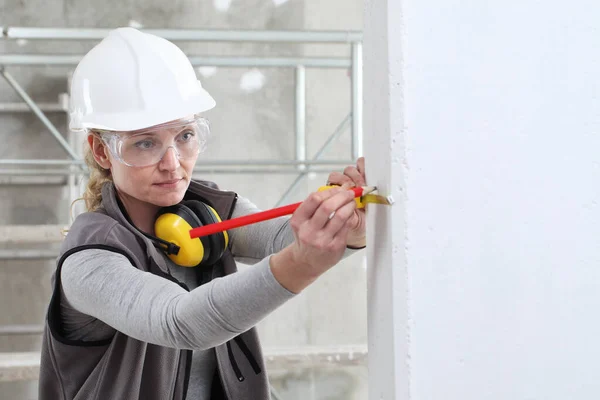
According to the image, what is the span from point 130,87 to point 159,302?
19.3 inches

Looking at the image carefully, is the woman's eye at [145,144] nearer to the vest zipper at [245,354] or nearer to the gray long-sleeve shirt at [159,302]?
the gray long-sleeve shirt at [159,302]

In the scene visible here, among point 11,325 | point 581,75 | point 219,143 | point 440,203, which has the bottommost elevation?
point 11,325

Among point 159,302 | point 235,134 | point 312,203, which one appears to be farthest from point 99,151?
point 235,134

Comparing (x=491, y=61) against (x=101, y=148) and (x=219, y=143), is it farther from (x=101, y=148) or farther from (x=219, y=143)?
(x=219, y=143)

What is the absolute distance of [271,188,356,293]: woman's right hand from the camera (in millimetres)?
828

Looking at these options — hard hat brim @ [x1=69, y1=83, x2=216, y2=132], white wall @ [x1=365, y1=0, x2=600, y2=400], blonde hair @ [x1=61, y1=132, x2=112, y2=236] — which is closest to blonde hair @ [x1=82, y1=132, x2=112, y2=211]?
blonde hair @ [x1=61, y1=132, x2=112, y2=236]

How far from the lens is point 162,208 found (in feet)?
4.62

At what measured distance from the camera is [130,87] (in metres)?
1.30

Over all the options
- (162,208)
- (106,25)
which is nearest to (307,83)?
(106,25)

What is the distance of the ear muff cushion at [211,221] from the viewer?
1.38 meters

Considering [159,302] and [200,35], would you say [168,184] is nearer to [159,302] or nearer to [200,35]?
[159,302]

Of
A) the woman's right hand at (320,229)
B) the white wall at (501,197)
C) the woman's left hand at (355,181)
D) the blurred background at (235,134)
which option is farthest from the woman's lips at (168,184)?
the blurred background at (235,134)

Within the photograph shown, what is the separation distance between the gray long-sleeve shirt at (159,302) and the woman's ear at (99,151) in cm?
27

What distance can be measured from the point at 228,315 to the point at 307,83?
3939 mm
